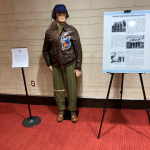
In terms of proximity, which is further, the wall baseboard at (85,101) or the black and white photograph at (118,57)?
the wall baseboard at (85,101)

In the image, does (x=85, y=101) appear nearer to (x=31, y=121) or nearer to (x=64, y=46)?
(x=31, y=121)

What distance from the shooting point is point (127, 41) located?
1514mm

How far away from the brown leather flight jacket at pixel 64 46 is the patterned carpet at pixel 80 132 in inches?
34.0

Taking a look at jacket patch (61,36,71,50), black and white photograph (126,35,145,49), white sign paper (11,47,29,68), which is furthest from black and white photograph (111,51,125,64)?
white sign paper (11,47,29,68)

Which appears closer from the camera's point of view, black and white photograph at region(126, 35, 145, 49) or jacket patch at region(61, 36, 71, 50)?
black and white photograph at region(126, 35, 145, 49)

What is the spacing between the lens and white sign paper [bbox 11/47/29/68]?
6.09ft

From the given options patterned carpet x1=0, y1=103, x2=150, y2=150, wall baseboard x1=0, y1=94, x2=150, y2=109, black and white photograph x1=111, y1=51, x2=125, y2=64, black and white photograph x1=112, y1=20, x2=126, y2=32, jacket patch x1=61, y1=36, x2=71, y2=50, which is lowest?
patterned carpet x1=0, y1=103, x2=150, y2=150

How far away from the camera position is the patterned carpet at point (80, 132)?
1709mm

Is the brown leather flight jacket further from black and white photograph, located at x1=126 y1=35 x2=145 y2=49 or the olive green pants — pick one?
black and white photograph, located at x1=126 y1=35 x2=145 y2=49

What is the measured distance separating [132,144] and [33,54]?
6.45 feet

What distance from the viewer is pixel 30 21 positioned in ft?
7.37

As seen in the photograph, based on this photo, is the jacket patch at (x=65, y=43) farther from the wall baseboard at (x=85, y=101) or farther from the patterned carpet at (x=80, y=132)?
the patterned carpet at (x=80, y=132)

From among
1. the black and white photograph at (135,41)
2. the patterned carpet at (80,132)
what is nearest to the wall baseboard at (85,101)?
the patterned carpet at (80,132)

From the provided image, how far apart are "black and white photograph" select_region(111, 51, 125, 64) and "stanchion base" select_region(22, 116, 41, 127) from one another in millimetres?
1464
